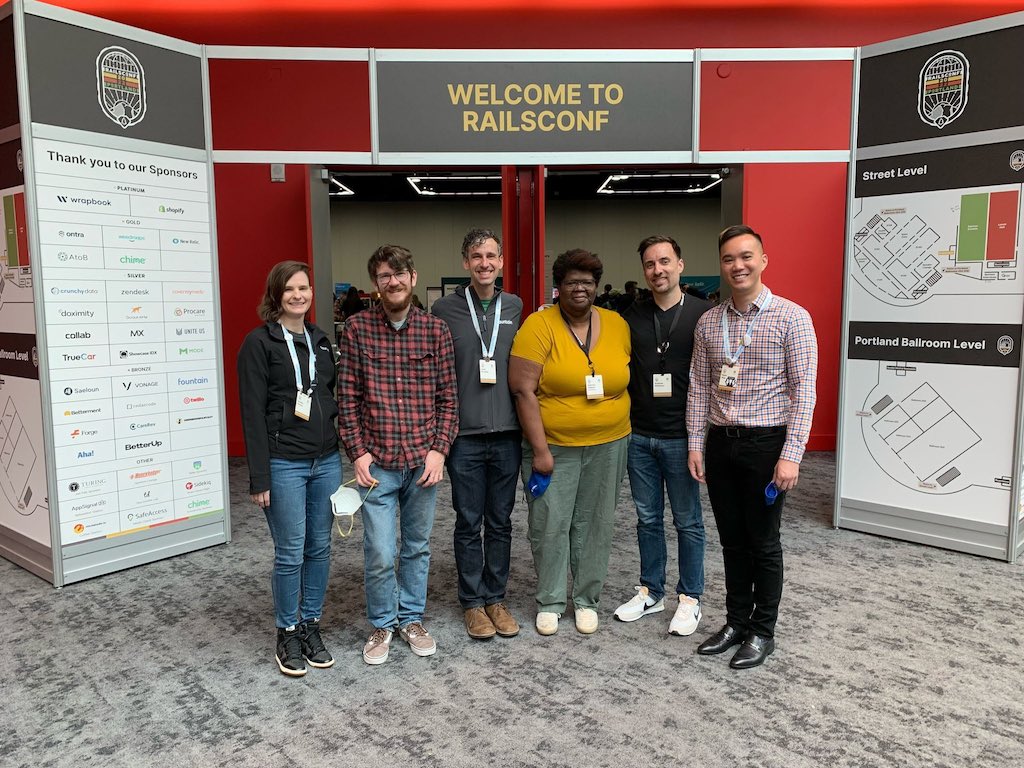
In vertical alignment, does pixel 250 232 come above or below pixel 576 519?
above

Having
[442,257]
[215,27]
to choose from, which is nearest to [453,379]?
[215,27]

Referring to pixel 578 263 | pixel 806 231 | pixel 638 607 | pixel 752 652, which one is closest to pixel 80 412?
pixel 578 263

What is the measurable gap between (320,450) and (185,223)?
201 cm

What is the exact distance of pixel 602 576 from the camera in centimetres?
282

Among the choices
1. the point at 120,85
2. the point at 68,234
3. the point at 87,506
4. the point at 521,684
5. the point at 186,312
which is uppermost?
the point at 120,85

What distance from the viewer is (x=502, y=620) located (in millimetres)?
2818

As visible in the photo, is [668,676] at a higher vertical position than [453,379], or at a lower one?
lower

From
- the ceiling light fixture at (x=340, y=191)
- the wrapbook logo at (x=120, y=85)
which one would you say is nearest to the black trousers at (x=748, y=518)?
the wrapbook logo at (x=120, y=85)

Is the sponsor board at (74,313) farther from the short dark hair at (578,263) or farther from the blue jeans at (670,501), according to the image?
the blue jeans at (670,501)

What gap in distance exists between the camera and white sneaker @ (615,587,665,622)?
2.92 metres

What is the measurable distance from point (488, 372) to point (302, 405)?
2.23ft

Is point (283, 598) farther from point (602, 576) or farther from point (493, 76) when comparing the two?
point (493, 76)

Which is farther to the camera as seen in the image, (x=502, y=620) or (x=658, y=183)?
(x=658, y=183)

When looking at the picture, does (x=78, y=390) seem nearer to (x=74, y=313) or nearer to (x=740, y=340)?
(x=74, y=313)
